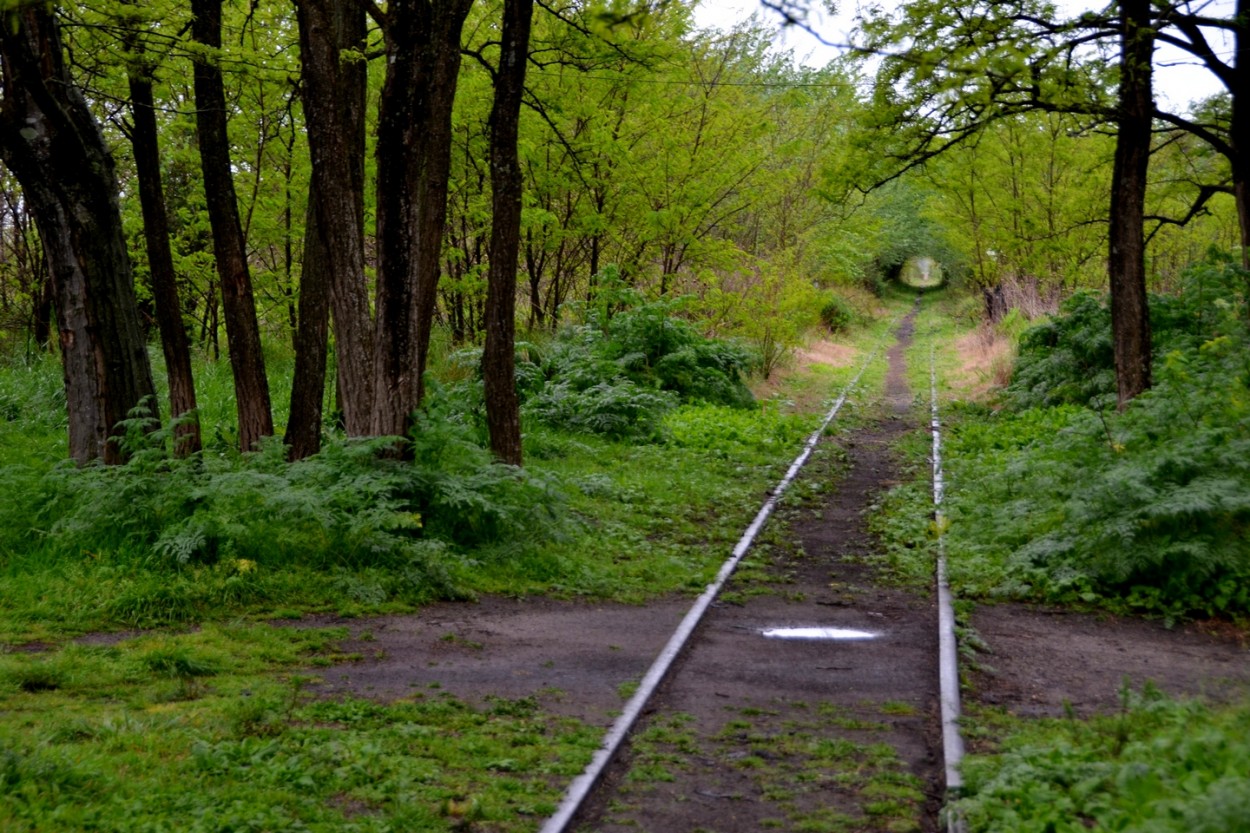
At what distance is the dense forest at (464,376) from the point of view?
24.4 feet

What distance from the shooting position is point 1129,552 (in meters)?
8.70

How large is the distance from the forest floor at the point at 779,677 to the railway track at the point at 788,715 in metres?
0.02

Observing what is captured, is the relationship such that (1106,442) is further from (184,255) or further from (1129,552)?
(184,255)

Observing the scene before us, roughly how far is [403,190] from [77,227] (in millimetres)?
3001

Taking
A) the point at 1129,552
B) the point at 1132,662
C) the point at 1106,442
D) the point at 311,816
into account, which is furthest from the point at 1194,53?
the point at 311,816

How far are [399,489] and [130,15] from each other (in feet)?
16.4

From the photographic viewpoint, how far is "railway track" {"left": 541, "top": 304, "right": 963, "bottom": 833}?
16.3 ft

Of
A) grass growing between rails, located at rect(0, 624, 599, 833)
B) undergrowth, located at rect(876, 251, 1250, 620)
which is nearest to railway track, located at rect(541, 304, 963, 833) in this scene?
grass growing between rails, located at rect(0, 624, 599, 833)

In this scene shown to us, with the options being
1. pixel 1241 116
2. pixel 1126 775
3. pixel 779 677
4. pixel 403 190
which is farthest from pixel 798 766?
pixel 1241 116

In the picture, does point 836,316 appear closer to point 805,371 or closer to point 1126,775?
point 805,371

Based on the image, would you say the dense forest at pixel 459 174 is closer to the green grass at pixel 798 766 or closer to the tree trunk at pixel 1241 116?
the tree trunk at pixel 1241 116

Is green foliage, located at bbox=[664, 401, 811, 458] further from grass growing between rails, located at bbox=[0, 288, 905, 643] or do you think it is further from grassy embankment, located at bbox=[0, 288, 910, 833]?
grass growing between rails, located at bbox=[0, 288, 905, 643]

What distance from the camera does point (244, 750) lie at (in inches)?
210

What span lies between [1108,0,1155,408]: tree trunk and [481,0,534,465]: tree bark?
313 inches
